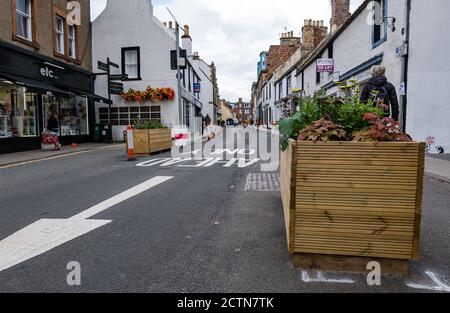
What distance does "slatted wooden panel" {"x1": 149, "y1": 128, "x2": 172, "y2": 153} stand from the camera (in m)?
13.8

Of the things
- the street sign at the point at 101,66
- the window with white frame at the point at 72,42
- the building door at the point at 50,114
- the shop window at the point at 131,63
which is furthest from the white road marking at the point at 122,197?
the shop window at the point at 131,63

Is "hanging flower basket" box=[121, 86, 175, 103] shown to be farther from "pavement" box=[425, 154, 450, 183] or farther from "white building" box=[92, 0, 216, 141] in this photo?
"pavement" box=[425, 154, 450, 183]

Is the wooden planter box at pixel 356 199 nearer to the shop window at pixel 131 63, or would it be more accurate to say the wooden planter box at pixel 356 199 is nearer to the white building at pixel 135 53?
the white building at pixel 135 53

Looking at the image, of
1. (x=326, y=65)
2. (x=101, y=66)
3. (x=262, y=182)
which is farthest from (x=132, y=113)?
(x=262, y=182)

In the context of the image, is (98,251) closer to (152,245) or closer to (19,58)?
(152,245)

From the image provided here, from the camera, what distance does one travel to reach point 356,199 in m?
2.79

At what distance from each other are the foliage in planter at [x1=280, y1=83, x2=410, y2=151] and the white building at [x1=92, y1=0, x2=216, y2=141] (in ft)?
67.8

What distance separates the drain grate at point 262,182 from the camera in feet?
21.9

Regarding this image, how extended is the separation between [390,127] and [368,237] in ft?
3.02

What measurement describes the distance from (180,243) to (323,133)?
1853 millimetres

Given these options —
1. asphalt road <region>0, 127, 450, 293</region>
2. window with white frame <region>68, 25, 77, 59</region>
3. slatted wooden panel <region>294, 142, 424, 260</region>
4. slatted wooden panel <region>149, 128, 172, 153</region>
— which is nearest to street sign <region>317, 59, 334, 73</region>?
slatted wooden panel <region>149, 128, 172, 153</region>

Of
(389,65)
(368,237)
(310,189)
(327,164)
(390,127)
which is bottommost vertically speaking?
(368,237)
